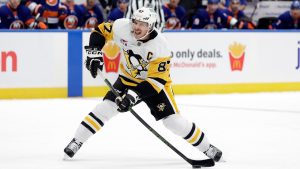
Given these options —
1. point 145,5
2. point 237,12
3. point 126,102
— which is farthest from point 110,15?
point 126,102

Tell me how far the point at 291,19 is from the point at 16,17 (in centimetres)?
367

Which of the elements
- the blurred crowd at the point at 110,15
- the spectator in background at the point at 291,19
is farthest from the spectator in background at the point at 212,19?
the spectator in background at the point at 291,19

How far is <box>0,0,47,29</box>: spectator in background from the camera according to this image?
8.90m

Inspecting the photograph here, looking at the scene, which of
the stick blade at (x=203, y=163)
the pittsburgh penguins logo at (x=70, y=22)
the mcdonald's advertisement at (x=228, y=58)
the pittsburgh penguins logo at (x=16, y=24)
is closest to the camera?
the stick blade at (x=203, y=163)

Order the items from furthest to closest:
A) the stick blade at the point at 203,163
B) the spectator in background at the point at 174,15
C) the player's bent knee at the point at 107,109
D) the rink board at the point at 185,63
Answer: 1. the spectator in background at the point at 174,15
2. the rink board at the point at 185,63
3. the player's bent knee at the point at 107,109
4. the stick blade at the point at 203,163

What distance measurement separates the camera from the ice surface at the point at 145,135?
4.55 m

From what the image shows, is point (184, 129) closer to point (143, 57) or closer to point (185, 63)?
point (143, 57)

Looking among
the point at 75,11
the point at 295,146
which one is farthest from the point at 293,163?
the point at 75,11

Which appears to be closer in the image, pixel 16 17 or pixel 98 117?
pixel 98 117

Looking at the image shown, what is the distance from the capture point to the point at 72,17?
9383mm

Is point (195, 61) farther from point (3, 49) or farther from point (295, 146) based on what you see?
point (295, 146)

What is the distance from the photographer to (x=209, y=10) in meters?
10.1

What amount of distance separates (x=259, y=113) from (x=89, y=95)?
213cm

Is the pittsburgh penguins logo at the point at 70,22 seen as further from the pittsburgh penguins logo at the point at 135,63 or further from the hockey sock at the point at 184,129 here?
the hockey sock at the point at 184,129
